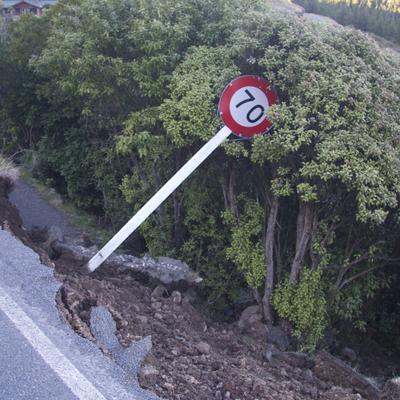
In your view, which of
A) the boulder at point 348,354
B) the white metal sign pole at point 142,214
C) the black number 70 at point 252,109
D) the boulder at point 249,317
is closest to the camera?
the black number 70 at point 252,109

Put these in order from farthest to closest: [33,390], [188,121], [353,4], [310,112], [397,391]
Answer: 1. [353,4]
2. [188,121]
3. [310,112]
4. [397,391]
5. [33,390]

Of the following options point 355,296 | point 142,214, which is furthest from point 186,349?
point 355,296

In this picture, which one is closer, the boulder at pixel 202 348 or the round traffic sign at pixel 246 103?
the boulder at pixel 202 348

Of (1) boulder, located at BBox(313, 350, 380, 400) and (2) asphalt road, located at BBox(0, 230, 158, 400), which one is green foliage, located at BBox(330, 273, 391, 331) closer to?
(1) boulder, located at BBox(313, 350, 380, 400)

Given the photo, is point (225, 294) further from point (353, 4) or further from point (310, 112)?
point (353, 4)

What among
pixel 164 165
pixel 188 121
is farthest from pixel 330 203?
pixel 164 165

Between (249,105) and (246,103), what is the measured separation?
0.15ft

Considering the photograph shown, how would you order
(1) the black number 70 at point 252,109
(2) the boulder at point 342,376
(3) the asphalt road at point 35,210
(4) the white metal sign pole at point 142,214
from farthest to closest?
(3) the asphalt road at point 35,210 → (4) the white metal sign pole at point 142,214 → (1) the black number 70 at point 252,109 → (2) the boulder at point 342,376

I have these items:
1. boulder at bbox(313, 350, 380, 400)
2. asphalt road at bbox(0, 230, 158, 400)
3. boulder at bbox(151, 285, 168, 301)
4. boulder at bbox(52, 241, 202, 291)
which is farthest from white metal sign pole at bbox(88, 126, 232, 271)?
boulder at bbox(313, 350, 380, 400)

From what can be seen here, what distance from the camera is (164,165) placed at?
9.66 m

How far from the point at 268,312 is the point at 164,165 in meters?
3.02

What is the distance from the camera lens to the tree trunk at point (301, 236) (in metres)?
7.52

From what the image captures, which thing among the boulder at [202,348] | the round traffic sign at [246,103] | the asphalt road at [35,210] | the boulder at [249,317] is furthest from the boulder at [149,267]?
the asphalt road at [35,210]

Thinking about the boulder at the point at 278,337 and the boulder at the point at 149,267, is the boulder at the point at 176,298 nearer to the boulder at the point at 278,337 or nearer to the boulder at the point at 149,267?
the boulder at the point at 149,267
